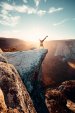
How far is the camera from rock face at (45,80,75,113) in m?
17.6

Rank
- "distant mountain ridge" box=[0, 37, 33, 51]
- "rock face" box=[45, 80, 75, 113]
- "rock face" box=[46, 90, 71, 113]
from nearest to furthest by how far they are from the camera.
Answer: "rock face" box=[46, 90, 71, 113] < "rock face" box=[45, 80, 75, 113] < "distant mountain ridge" box=[0, 37, 33, 51]

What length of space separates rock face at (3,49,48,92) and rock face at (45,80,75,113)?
4.24m

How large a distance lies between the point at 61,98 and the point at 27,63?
25.0 feet

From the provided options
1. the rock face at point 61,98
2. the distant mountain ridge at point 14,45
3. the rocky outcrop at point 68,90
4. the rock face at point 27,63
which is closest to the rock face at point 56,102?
the rock face at point 61,98

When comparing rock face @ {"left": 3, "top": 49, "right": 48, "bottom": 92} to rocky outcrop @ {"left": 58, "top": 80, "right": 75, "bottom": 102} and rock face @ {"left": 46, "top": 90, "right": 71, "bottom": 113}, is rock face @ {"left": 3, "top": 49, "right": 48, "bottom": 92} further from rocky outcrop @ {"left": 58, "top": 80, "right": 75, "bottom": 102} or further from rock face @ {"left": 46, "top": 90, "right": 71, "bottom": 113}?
rocky outcrop @ {"left": 58, "top": 80, "right": 75, "bottom": 102}

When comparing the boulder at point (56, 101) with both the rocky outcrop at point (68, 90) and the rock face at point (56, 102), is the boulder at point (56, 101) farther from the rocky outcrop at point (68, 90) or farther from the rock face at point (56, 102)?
the rocky outcrop at point (68, 90)

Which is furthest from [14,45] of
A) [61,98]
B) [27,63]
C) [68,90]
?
[27,63]

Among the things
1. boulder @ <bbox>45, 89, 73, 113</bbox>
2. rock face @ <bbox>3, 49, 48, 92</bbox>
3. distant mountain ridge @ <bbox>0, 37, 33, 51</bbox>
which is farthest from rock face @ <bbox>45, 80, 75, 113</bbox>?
distant mountain ridge @ <bbox>0, 37, 33, 51</bbox>

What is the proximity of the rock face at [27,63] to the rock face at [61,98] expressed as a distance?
424 cm

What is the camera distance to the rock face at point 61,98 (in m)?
17.6

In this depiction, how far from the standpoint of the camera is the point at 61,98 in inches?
800

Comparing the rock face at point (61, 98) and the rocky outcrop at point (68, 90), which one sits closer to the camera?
the rock face at point (61, 98)

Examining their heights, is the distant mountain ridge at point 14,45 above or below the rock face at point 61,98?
above

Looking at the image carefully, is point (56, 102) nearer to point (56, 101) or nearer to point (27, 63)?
point (56, 101)
